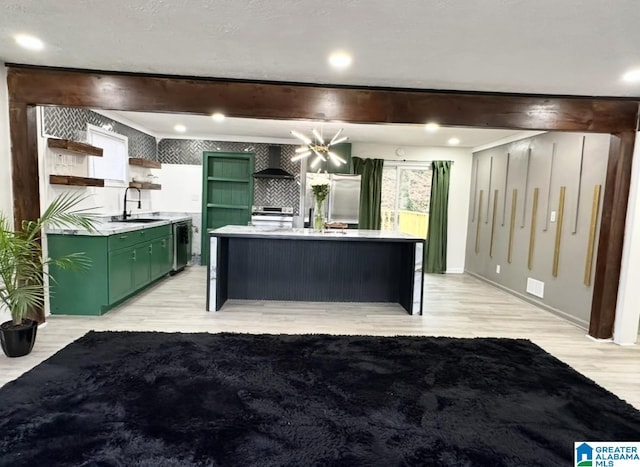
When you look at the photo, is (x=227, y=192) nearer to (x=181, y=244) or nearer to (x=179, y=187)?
(x=179, y=187)

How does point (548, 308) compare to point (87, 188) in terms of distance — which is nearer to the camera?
point (87, 188)

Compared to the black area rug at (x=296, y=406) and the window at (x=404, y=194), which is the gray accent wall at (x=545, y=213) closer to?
the window at (x=404, y=194)

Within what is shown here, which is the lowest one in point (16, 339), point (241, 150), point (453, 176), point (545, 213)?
point (16, 339)

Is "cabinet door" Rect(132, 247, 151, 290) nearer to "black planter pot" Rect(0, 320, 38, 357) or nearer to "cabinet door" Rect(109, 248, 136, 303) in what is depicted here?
"cabinet door" Rect(109, 248, 136, 303)

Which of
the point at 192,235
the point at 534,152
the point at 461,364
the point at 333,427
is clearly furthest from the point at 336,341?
the point at 192,235

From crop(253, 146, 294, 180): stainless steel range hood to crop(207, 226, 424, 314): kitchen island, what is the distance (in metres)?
2.22

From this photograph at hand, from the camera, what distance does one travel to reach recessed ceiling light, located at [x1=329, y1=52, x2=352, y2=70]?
2850 mm

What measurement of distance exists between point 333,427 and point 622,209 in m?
3.56

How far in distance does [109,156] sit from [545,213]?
5947mm

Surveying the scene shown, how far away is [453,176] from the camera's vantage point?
728 centimetres

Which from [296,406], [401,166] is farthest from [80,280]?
[401,166]

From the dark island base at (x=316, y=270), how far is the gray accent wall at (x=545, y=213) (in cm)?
188

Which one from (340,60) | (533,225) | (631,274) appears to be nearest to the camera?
(340,60)

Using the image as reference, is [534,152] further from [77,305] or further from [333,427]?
[77,305]
